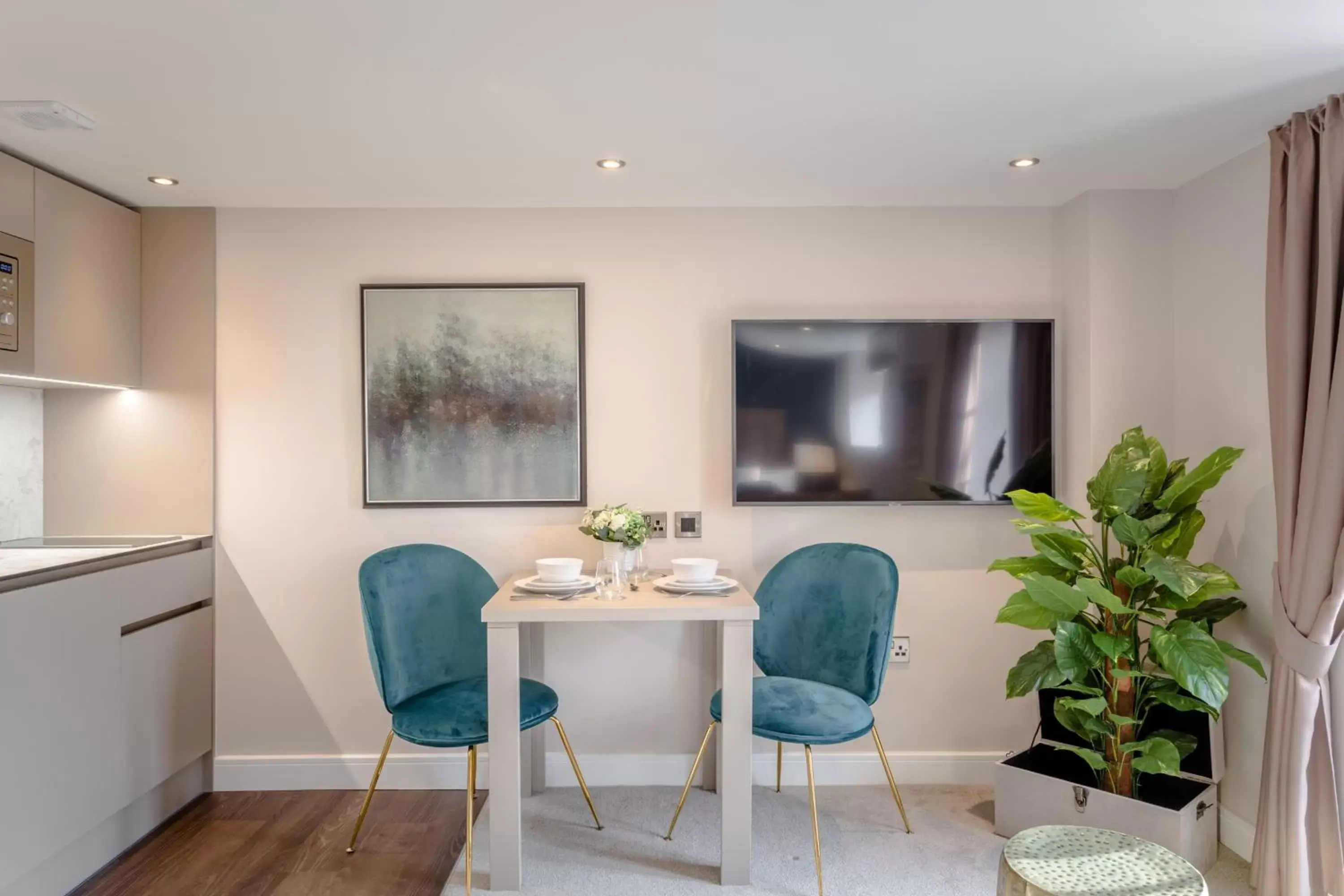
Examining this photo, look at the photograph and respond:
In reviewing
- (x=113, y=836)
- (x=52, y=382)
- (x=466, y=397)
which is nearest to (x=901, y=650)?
(x=466, y=397)

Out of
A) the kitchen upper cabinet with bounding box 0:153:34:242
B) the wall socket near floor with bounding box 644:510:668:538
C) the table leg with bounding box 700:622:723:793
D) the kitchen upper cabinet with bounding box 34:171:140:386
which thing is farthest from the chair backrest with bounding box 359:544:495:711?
the kitchen upper cabinet with bounding box 0:153:34:242

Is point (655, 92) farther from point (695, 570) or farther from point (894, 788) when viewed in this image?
point (894, 788)

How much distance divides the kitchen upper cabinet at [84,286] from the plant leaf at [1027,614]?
10.5ft

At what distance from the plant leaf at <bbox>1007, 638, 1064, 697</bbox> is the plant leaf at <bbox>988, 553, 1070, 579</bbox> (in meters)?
0.22

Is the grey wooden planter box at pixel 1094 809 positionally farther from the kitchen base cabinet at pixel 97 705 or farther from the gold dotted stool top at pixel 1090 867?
the kitchen base cabinet at pixel 97 705

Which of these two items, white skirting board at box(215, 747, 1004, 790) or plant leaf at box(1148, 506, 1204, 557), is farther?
white skirting board at box(215, 747, 1004, 790)

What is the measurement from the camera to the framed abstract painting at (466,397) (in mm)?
3359

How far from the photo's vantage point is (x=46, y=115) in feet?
7.88

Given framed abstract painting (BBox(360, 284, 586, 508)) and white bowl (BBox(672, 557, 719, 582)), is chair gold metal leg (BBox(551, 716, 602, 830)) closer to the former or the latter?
white bowl (BBox(672, 557, 719, 582))

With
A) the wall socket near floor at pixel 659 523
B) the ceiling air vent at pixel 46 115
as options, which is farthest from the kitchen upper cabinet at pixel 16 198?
the wall socket near floor at pixel 659 523

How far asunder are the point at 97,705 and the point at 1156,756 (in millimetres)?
3265

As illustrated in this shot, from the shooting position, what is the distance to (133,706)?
2.86m

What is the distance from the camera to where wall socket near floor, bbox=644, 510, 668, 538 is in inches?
134

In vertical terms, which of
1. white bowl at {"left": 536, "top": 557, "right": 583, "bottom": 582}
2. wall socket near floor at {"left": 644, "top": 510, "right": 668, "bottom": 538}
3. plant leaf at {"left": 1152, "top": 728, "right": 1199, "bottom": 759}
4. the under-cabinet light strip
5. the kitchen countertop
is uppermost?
the under-cabinet light strip
